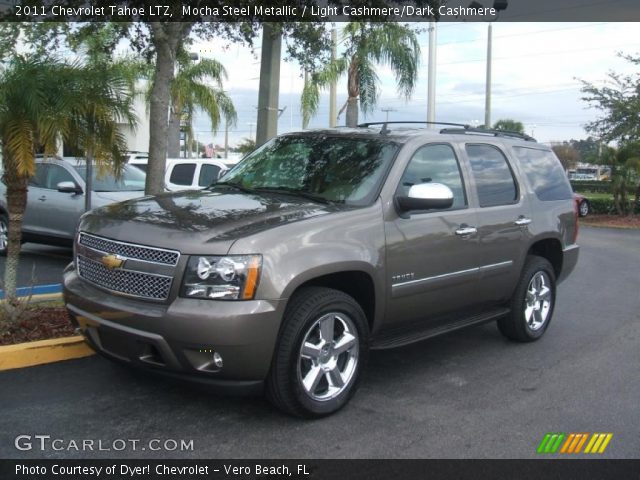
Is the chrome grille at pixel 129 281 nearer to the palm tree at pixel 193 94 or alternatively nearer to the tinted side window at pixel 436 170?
the tinted side window at pixel 436 170

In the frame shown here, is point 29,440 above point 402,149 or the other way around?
the other way around

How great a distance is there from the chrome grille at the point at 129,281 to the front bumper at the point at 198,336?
0.06 m

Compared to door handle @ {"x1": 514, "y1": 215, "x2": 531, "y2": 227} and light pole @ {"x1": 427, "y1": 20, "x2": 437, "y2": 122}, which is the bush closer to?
light pole @ {"x1": 427, "y1": 20, "x2": 437, "y2": 122}

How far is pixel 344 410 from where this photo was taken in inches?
177

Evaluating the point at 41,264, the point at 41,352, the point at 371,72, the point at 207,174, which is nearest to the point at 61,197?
the point at 41,264

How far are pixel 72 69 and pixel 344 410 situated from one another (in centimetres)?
339

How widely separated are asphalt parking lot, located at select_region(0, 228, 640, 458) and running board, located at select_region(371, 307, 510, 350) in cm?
37

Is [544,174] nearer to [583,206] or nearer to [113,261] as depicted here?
[113,261]

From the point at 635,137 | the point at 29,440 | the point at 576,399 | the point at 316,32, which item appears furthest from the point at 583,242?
the point at 29,440

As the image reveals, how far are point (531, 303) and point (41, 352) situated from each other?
4333 millimetres

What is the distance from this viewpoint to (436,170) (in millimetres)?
5395

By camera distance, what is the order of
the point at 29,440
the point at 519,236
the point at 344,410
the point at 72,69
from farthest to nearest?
the point at 519,236 < the point at 72,69 < the point at 344,410 < the point at 29,440

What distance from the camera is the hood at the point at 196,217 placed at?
13.1 feet

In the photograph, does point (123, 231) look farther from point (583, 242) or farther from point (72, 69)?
point (583, 242)
